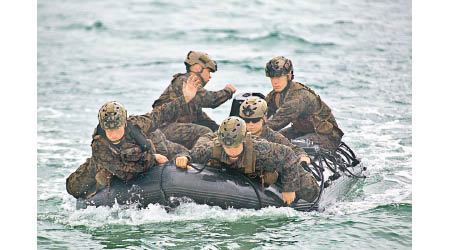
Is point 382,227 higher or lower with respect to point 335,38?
lower

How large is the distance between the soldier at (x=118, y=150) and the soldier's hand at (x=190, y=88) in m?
0.50

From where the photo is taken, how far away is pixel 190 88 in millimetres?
8516

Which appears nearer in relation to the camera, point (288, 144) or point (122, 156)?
point (122, 156)

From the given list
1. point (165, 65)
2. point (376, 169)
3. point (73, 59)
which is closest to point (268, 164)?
point (376, 169)

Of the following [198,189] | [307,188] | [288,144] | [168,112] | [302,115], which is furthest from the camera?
[302,115]

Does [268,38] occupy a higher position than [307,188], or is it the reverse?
[268,38]

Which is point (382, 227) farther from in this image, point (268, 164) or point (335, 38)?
point (335, 38)

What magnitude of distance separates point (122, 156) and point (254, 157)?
137 centimetres

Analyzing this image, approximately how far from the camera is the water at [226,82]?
24.6 feet

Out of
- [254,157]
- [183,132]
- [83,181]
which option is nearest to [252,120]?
[254,157]

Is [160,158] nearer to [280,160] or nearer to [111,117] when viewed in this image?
[111,117]

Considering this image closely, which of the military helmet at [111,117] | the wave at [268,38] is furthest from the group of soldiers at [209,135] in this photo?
the wave at [268,38]

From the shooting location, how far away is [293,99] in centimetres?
868

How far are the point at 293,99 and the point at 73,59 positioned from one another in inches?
456
